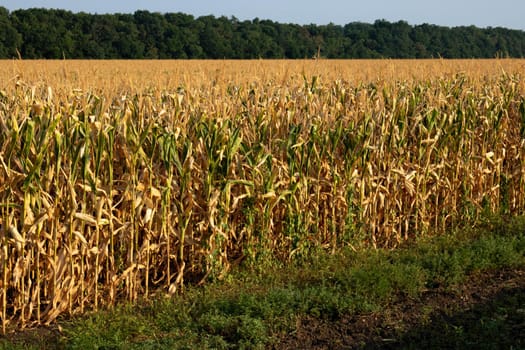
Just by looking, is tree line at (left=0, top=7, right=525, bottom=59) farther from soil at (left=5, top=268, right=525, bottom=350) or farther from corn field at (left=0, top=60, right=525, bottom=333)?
soil at (left=5, top=268, right=525, bottom=350)

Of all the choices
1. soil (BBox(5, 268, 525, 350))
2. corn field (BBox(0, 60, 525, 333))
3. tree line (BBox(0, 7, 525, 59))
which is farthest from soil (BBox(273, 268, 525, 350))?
tree line (BBox(0, 7, 525, 59))

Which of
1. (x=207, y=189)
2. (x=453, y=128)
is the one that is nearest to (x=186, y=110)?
(x=207, y=189)

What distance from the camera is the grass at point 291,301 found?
5.43 metres

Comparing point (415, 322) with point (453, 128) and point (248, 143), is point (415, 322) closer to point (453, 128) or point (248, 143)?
point (248, 143)

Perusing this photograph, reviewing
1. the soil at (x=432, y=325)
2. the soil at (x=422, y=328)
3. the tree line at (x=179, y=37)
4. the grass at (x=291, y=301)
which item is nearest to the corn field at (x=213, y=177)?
the grass at (x=291, y=301)

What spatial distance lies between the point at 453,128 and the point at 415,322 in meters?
3.95

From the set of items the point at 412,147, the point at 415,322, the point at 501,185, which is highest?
the point at 412,147

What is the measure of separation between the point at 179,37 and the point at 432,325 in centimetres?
3522

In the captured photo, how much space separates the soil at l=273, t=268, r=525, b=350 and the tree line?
2701 centimetres

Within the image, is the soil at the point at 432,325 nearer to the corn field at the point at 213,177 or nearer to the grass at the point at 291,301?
the grass at the point at 291,301

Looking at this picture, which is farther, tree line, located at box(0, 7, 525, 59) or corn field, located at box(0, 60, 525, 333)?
tree line, located at box(0, 7, 525, 59)

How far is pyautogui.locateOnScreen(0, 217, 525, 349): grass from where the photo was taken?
5.43 meters

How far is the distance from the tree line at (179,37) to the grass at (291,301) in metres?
25.9

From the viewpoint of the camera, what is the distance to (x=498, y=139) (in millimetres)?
9789
